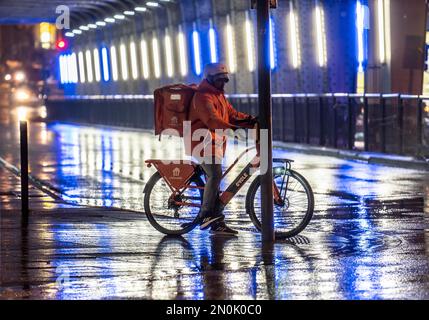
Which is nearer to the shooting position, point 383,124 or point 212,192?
point 212,192

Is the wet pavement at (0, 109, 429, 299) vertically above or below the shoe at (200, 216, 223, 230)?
below

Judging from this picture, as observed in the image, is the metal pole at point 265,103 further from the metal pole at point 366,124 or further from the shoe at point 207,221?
the metal pole at point 366,124

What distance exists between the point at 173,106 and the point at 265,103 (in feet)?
3.81

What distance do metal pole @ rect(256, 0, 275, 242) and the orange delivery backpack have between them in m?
0.98

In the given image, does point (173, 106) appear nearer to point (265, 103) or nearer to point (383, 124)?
point (265, 103)

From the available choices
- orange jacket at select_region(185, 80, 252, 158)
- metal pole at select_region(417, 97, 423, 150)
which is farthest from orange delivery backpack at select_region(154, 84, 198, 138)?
metal pole at select_region(417, 97, 423, 150)

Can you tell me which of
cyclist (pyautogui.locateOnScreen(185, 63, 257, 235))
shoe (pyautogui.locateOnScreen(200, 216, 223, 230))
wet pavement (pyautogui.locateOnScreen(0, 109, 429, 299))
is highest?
cyclist (pyautogui.locateOnScreen(185, 63, 257, 235))

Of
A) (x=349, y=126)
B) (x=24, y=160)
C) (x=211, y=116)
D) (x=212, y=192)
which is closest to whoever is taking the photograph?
(x=211, y=116)

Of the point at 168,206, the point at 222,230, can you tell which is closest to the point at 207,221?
the point at 222,230

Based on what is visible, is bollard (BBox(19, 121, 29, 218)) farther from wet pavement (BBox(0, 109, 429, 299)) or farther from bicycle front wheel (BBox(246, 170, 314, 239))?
bicycle front wheel (BBox(246, 170, 314, 239))

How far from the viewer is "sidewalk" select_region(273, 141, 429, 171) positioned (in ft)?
74.8

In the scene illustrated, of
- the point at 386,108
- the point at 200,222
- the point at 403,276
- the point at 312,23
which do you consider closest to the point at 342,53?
the point at 312,23

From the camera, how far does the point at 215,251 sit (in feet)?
37.9

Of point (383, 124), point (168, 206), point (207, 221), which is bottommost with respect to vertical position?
point (207, 221)
